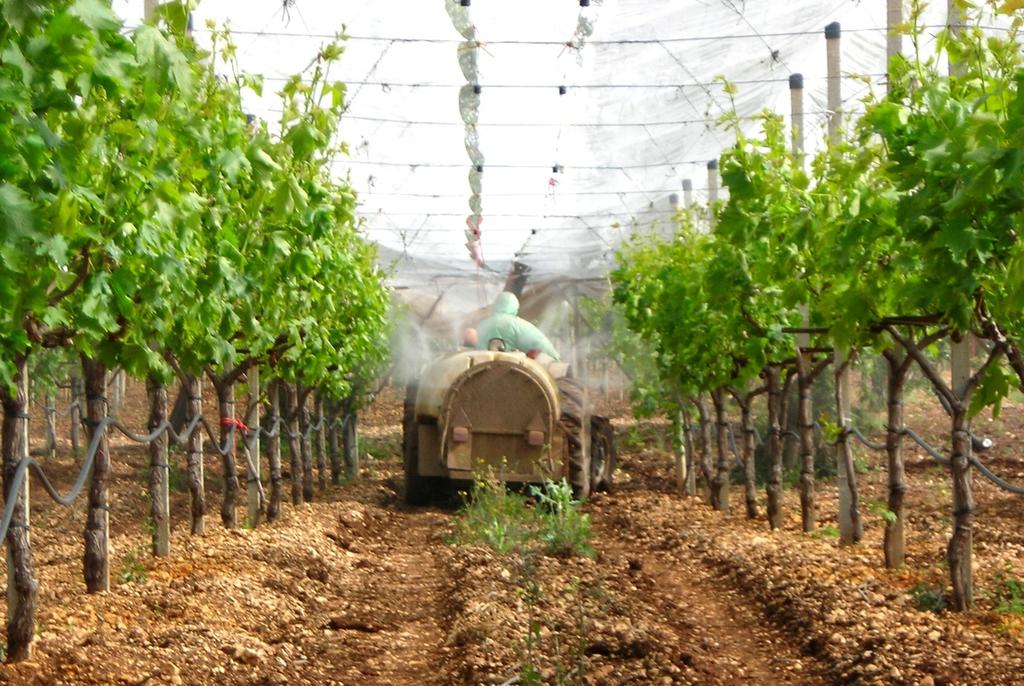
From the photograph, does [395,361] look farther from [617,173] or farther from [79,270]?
[79,270]

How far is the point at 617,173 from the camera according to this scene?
2383 cm

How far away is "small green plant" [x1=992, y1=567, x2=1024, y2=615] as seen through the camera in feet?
27.6

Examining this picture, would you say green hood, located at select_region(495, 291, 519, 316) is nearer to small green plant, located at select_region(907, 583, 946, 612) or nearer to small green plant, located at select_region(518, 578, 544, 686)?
small green plant, located at select_region(907, 583, 946, 612)

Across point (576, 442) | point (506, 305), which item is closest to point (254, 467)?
point (576, 442)

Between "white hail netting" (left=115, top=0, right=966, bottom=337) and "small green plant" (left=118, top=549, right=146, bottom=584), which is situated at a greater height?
"white hail netting" (left=115, top=0, right=966, bottom=337)

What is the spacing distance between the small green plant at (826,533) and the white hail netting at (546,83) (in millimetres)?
3632

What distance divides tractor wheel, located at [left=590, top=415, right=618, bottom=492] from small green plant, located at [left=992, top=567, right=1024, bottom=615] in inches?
376

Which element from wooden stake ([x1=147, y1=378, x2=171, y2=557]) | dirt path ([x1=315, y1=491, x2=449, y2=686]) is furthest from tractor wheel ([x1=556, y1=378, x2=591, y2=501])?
wooden stake ([x1=147, y1=378, x2=171, y2=557])

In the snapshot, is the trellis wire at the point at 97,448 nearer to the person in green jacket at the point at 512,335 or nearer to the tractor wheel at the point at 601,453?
the person in green jacket at the point at 512,335

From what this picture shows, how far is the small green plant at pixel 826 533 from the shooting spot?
43.4 ft

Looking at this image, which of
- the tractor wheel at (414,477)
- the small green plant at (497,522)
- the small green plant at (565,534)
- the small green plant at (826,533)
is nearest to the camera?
the small green plant at (565,534)

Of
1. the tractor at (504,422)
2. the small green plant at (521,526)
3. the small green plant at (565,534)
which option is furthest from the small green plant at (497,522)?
the tractor at (504,422)

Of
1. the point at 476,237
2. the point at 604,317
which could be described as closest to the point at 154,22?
the point at 476,237

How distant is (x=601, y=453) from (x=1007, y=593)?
1062cm
